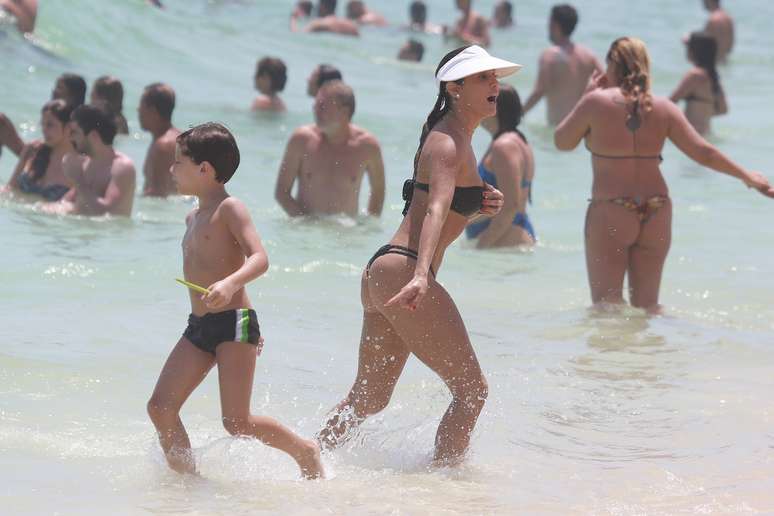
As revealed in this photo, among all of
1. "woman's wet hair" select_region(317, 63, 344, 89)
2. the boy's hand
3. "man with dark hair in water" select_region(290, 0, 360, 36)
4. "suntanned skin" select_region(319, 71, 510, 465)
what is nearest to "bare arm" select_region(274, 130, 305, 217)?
"woman's wet hair" select_region(317, 63, 344, 89)

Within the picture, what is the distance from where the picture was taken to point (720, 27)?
22812mm

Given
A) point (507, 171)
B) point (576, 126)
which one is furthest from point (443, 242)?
point (507, 171)

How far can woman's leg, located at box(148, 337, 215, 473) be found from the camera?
4.79m

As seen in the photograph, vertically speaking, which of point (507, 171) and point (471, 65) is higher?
point (471, 65)

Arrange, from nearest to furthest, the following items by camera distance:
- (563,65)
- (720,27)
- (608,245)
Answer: (608,245), (563,65), (720,27)

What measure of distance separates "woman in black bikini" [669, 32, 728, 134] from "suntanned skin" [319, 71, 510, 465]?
10.4 metres

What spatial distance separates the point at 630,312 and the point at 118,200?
12.4ft

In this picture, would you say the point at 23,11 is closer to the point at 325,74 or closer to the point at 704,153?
the point at 325,74

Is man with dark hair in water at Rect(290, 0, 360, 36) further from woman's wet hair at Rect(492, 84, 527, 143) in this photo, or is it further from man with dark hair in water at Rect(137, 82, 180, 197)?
woman's wet hair at Rect(492, 84, 527, 143)

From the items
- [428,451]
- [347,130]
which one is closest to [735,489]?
[428,451]

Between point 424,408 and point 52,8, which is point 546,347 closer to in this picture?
point 424,408

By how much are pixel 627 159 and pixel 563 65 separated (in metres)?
8.71

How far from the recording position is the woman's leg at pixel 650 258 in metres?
7.42

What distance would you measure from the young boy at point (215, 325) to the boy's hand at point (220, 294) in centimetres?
22
